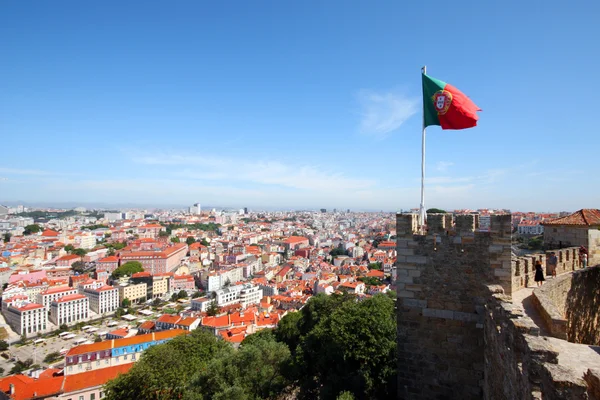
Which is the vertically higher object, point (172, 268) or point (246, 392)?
point (246, 392)

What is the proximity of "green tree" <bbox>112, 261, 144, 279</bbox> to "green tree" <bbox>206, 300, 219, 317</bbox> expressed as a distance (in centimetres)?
2815

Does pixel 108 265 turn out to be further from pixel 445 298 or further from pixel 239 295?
pixel 445 298

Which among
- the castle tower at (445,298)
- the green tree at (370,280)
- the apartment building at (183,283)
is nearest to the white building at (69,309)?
the apartment building at (183,283)

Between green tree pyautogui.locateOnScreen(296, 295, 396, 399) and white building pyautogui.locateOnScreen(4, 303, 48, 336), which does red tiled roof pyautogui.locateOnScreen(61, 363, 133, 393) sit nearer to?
green tree pyautogui.locateOnScreen(296, 295, 396, 399)

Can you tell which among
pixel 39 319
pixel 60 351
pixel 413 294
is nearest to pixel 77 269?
pixel 39 319

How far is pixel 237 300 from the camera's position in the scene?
62188 mm

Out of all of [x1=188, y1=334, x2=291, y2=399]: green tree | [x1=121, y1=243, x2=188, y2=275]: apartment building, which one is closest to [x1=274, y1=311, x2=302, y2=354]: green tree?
[x1=188, y1=334, x2=291, y2=399]: green tree

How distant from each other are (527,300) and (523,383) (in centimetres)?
359

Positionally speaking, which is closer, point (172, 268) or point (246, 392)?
point (246, 392)

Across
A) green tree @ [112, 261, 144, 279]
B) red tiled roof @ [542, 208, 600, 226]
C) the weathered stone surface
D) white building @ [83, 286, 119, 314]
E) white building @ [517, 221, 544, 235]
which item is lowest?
white building @ [83, 286, 119, 314]

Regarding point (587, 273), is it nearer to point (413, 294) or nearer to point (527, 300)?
point (527, 300)

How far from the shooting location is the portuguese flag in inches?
250

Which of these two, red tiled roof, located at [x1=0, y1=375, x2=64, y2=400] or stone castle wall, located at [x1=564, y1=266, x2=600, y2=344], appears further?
red tiled roof, located at [x1=0, y1=375, x2=64, y2=400]

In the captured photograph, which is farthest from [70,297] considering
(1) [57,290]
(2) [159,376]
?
(2) [159,376]
